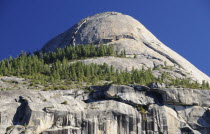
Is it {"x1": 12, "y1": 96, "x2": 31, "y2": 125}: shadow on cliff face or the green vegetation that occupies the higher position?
the green vegetation

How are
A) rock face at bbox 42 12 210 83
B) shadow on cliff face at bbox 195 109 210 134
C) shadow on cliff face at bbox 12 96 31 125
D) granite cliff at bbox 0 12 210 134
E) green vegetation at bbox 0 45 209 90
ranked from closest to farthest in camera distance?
shadow on cliff face at bbox 12 96 31 125, granite cliff at bbox 0 12 210 134, shadow on cliff face at bbox 195 109 210 134, green vegetation at bbox 0 45 209 90, rock face at bbox 42 12 210 83

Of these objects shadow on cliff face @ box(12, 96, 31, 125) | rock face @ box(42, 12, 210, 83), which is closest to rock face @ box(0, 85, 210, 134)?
shadow on cliff face @ box(12, 96, 31, 125)

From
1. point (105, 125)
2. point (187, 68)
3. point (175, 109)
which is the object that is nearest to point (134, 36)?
point (187, 68)

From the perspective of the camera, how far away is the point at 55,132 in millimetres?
80312

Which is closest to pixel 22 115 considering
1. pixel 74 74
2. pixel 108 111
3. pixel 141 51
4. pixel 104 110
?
pixel 104 110

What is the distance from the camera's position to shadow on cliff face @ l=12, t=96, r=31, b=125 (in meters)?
80.4

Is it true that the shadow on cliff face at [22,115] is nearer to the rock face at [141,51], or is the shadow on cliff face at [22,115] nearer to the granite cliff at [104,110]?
the granite cliff at [104,110]

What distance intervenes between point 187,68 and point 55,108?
303 ft

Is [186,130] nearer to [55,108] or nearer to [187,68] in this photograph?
[55,108]

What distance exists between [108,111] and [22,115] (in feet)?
67.6

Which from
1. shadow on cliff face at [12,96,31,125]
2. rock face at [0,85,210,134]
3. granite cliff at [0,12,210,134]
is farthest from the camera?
granite cliff at [0,12,210,134]

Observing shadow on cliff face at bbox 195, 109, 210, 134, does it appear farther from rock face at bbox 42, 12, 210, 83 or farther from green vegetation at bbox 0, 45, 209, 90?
rock face at bbox 42, 12, 210, 83

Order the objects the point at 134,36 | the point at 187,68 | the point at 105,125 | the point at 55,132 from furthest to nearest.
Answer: the point at 134,36 < the point at 187,68 < the point at 105,125 < the point at 55,132

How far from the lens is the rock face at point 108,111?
8156 cm
